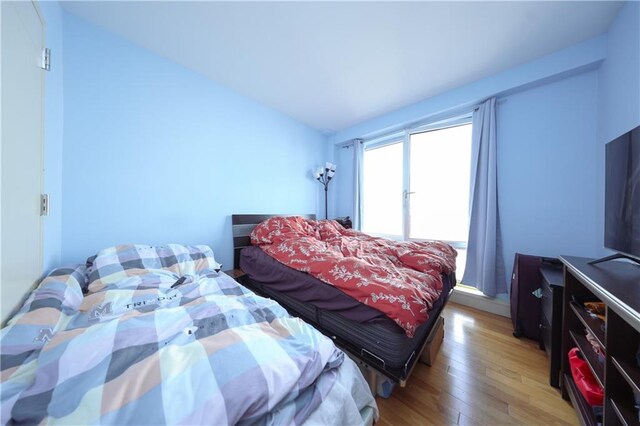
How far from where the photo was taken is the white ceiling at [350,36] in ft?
4.60

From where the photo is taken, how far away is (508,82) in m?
2.00

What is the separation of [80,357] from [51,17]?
1.99m

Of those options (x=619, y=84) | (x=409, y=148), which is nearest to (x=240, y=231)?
(x=409, y=148)

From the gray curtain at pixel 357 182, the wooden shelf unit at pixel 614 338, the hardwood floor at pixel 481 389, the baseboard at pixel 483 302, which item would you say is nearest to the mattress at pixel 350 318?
the hardwood floor at pixel 481 389

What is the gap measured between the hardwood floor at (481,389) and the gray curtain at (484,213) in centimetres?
60

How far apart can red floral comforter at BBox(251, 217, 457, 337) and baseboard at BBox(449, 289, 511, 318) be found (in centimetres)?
75

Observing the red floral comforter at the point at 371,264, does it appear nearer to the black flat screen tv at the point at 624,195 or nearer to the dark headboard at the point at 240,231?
the dark headboard at the point at 240,231

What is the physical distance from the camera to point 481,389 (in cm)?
125

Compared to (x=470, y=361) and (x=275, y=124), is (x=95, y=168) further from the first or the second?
(x=470, y=361)

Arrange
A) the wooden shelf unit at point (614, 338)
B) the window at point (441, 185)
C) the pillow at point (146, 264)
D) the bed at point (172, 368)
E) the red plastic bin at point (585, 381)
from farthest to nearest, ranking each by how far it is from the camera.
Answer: the window at point (441, 185) < the pillow at point (146, 264) < the red plastic bin at point (585, 381) < the wooden shelf unit at point (614, 338) < the bed at point (172, 368)

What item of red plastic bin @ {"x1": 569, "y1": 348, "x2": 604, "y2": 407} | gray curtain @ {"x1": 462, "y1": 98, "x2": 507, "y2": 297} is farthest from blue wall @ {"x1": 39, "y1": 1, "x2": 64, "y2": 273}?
gray curtain @ {"x1": 462, "y1": 98, "x2": 507, "y2": 297}

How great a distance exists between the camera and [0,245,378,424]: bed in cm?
45

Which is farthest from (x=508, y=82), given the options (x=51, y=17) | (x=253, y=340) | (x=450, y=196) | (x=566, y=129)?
(x=51, y=17)

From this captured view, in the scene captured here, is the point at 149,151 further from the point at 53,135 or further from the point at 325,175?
the point at 325,175
